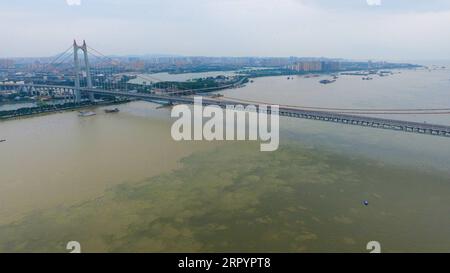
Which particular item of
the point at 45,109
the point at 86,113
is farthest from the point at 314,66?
the point at 45,109

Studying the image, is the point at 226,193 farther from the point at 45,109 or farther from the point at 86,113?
the point at 45,109

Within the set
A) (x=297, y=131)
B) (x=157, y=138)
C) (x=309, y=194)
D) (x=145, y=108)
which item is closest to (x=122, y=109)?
(x=145, y=108)
